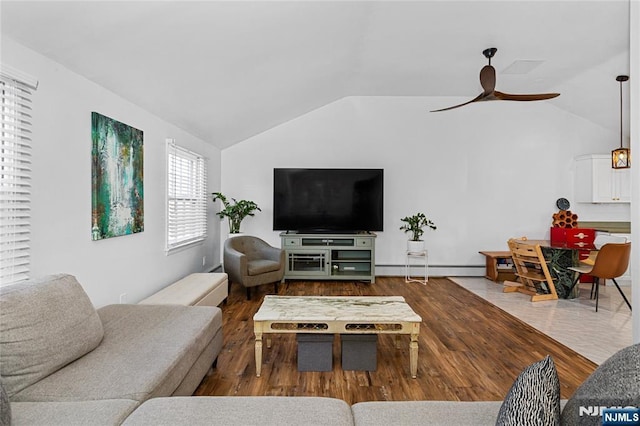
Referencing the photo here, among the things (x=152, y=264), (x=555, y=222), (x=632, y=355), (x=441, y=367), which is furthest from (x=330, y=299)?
(x=555, y=222)

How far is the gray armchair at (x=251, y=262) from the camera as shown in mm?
4625

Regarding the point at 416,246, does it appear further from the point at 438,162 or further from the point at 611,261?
the point at 611,261

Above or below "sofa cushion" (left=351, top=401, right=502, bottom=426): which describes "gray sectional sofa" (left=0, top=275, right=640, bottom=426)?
above

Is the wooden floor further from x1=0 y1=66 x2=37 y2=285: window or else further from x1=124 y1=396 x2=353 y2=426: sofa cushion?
x1=0 y1=66 x2=37 y2=285: window

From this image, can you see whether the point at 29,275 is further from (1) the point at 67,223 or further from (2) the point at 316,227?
(2) the point at 316,227

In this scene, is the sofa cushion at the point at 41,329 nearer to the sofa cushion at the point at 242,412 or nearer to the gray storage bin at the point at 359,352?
the sofa cushion at the point at 242,412

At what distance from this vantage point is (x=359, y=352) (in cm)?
270

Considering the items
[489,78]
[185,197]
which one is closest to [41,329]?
[185,197]

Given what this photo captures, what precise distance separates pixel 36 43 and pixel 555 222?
257 inches

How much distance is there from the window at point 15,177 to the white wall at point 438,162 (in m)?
4.15

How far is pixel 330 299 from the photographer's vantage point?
10.3 ft

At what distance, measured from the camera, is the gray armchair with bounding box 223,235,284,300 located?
462 cm

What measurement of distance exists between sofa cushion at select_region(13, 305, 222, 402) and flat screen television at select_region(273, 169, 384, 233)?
11.2ft

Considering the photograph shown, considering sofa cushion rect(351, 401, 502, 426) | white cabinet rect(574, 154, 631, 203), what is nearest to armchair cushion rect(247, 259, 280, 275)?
sofa cushion rect(351, 401, 502, 426)
